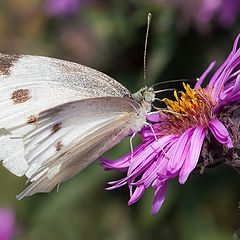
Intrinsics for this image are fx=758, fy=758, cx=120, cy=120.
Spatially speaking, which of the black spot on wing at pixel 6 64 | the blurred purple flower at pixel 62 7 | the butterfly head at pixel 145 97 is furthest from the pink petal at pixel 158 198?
the blurred purple flower at pixel 62 7

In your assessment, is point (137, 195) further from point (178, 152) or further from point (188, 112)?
point (188, 112)

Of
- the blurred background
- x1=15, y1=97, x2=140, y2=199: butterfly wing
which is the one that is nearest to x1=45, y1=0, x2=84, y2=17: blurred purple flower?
the blurred background

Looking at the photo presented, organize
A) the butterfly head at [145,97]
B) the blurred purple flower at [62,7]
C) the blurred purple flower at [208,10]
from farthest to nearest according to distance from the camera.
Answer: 1. the blurred purple flower at [62,7]
2. the blurred purple flower at [208,10]
3. the butterfly head at [145,97]

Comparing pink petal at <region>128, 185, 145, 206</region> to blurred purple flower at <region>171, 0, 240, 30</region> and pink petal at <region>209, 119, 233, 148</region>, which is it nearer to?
pink petal at <region>209, 119, 233, 148</region>

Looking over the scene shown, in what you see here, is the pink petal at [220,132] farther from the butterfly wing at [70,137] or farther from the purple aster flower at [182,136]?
the butterfly wing at [70,137]

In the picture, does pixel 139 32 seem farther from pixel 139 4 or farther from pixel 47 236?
pixel 47 236

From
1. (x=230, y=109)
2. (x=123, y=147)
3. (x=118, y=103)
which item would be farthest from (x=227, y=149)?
(x=123, y=147)

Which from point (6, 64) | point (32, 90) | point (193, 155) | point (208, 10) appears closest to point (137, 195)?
point (193, 155)
